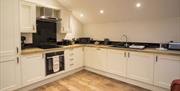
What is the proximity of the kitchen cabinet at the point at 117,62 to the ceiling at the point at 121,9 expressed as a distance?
1025 millimetres

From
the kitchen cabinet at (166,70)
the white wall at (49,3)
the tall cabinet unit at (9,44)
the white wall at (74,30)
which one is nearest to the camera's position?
the tall cabinet unit at (9,44)

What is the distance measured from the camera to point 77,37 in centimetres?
466

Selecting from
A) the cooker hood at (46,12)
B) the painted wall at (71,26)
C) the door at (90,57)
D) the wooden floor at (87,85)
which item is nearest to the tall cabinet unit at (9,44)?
the wooden floor at (87,85)

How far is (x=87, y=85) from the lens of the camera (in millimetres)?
3059

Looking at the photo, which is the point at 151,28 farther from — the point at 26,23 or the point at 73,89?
the point at 26,23

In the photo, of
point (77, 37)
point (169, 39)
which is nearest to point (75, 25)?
point (77, 37)

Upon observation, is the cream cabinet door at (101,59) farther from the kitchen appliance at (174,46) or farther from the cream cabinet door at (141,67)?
the kitchen appliance at (174,46)

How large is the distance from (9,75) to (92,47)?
2.23 metres

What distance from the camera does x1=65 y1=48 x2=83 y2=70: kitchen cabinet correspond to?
3592 millimetres

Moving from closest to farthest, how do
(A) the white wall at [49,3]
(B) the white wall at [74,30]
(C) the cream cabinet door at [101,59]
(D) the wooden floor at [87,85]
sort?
(D) the wooden floor at [87,85] < (A) the white wall at [49,3] < (C) the cream cabinet door at [101,59] < (B) the white wall at [74,30]

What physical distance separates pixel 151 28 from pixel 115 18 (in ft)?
3.34

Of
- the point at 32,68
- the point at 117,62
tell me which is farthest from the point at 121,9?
the point at 32,68

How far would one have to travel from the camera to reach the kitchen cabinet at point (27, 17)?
2770 mm

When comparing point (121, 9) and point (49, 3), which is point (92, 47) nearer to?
point (121, 9)
